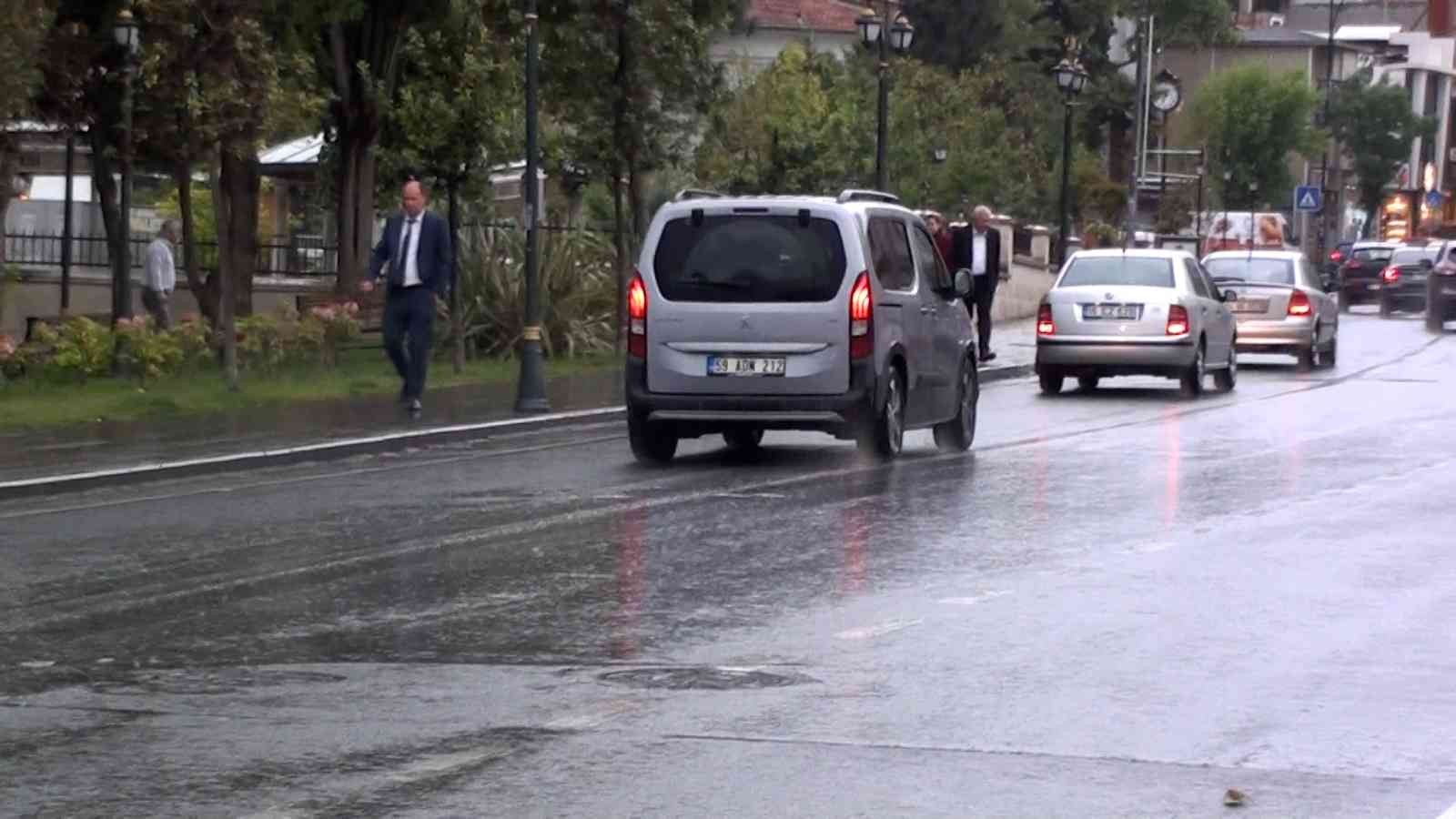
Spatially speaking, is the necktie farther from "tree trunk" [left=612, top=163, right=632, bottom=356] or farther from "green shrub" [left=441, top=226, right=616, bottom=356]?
"tree trunk" [left=612, top=163, right=632, bottom=356]

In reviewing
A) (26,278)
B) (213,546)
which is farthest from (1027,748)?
(26,278)

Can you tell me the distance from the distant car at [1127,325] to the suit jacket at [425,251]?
7.91m

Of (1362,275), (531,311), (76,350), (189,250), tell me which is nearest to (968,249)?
(531,311)

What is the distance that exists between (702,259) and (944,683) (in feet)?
29.0

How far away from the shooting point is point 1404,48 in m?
111

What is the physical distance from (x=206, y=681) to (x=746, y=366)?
8695mm

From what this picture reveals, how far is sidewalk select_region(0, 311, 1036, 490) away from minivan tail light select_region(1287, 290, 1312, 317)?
1122cm

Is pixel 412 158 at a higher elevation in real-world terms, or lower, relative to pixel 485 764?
higher

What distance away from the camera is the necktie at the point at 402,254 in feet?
71.3

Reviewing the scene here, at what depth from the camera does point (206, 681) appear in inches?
372

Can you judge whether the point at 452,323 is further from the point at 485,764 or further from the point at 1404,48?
the point at 1404,48

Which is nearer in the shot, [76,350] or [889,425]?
[889,425]

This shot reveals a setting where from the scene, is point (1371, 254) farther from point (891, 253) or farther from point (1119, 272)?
point (891, 253)

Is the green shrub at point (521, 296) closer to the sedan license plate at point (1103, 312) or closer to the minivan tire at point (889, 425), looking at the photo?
the sedan license plate at point (1103, 312)
